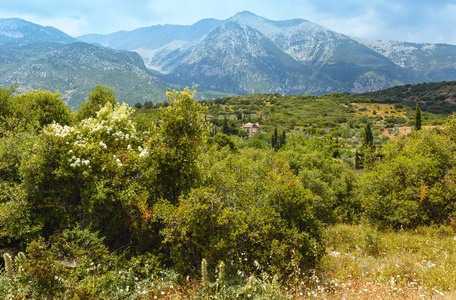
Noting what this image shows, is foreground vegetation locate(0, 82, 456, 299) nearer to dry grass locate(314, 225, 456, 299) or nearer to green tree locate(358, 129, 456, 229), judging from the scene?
dry grass locate(314, 225, 456, 299)

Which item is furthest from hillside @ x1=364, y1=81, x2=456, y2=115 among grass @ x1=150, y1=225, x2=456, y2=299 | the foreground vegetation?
the foreground vegetation

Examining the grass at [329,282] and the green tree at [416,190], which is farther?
the green tree at [416,190]

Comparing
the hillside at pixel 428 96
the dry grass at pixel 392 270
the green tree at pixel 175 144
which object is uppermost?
the hillside at pixel 428 96

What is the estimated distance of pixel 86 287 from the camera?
5461mm

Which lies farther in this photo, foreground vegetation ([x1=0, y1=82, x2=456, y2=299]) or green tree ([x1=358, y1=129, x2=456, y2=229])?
green tree ([x1=358, y1=129, x2=456, y2=229])

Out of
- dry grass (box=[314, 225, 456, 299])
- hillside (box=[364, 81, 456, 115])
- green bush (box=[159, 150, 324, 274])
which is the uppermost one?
hillside (box=[364, 81, 456, 115])

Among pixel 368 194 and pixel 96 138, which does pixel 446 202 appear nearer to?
pixel 368 194

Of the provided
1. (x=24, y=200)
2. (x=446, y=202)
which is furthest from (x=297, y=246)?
(x=446, y=202)

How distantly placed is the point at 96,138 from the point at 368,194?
654 inches

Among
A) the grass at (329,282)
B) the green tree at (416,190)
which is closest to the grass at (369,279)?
the grass at (329,282)

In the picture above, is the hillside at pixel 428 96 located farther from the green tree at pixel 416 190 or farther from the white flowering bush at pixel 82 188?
the white flowering bush at pixel 82 188

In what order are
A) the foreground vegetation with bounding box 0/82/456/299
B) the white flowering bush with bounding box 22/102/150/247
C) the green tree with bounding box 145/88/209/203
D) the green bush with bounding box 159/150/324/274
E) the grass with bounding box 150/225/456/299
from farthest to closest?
the green tree with bounding box 145/88/209/203 < the white flowering bush with bounding box 22/102/150/247 < the green bush with bounding box 159/150/324/274 < the foreground vegetation with bounding box 0/82/456/299 < the grass with bounding box 150/225/456/299

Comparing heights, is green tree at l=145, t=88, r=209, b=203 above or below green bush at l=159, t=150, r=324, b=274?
above

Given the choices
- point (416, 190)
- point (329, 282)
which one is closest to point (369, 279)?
point (329, 282)
